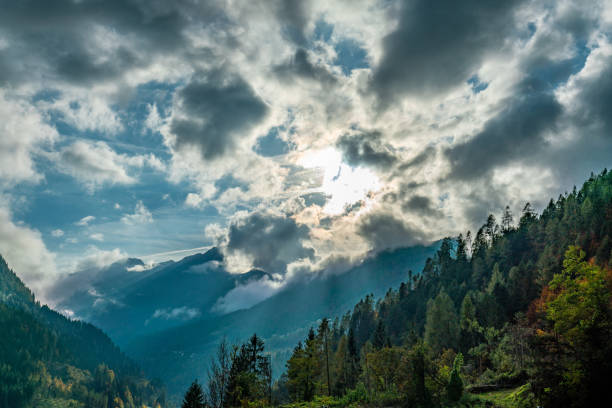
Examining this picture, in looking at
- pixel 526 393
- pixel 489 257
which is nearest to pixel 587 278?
pixel 526 393

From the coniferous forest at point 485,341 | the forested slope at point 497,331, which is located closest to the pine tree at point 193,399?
the coniferous forest at point 485,341

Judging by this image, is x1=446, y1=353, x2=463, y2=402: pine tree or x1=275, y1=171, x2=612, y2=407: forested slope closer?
x1=275, y1=171, x2=612, y2=407: forested slope

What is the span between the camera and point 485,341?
82.4 m

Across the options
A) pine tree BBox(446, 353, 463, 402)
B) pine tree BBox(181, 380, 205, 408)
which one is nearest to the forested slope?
pine tree BBox(446, 353, 463, 402)

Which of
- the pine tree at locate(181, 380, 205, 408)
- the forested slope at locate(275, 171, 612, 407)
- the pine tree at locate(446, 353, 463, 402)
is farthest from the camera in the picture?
the pine tree at locate(181, 380, 205, 408)

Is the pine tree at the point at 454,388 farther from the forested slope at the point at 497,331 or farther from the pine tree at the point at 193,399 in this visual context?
the pine tree at the point at 193,399

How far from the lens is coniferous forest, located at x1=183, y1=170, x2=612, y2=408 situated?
25719mm

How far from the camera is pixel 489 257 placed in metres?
133

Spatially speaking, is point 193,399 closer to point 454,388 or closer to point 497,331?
point 454,388

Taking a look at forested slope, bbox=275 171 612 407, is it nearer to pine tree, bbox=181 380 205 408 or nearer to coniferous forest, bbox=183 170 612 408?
coniferous forest, bbox=183 170 612 408

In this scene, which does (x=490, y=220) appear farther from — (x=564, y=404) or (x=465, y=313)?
(x=564, y=404)

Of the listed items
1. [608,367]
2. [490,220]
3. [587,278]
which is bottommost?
[608,367]

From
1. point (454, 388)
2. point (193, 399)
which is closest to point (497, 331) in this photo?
point (454, 388)

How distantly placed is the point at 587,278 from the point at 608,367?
8124 mm
